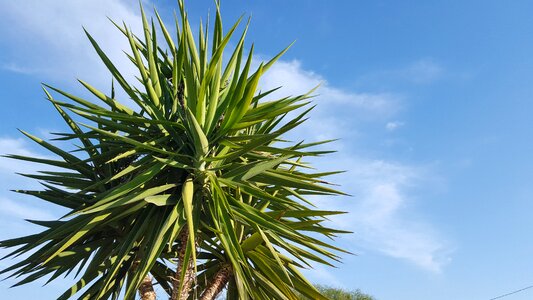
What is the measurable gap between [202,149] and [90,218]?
127 centimetres

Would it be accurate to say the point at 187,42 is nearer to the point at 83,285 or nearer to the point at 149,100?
the point at 149,100

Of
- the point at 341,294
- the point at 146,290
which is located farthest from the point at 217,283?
the point at 341,294

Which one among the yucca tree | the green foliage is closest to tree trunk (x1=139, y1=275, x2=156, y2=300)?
the yucca tree

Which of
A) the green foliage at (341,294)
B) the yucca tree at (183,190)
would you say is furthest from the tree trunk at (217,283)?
the green foliage at (341,294)

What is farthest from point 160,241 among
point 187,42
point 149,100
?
point 187,42

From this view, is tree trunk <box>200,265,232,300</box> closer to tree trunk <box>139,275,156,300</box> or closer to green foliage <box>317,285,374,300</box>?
tree trunk <box>139,275,156,300</box>

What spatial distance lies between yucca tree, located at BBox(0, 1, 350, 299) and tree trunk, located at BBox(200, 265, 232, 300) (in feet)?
0.05

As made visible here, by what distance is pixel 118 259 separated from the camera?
17.8 ft

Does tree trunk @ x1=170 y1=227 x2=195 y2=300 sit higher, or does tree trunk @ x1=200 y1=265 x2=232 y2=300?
tree trunk @ x1=170 y1=227 x2=195 y2=300

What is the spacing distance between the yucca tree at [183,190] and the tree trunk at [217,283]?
0.5 inches

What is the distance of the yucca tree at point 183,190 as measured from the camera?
5410 millimetres

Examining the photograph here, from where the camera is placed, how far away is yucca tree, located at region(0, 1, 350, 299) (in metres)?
5.41

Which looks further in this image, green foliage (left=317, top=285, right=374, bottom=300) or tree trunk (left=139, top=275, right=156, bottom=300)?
green foliage (left=317, top=285, right=374, bottom=300)

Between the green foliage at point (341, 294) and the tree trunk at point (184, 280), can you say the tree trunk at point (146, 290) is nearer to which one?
the tree trunk at point (184, 280)
